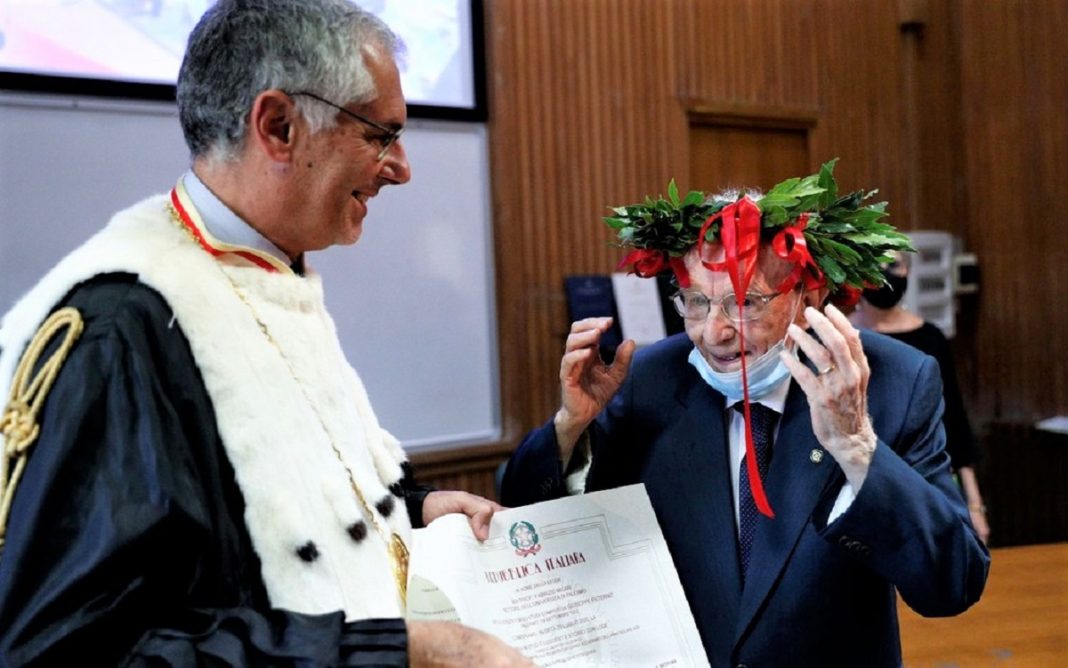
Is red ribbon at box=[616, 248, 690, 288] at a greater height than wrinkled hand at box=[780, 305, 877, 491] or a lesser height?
greater

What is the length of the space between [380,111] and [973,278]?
5.14 metres

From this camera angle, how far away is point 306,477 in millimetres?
1177

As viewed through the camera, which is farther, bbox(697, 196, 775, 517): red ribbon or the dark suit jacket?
bbox(697, 196, 775, 517): red ribbon

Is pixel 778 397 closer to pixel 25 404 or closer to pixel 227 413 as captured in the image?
pixel 227 413

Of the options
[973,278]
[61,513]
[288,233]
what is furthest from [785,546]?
[973,278]

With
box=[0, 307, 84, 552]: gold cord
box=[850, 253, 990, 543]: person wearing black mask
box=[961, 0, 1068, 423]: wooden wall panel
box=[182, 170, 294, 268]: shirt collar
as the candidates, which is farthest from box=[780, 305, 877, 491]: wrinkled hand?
box=[961, 0, 1068, 423]: wooden wall panel

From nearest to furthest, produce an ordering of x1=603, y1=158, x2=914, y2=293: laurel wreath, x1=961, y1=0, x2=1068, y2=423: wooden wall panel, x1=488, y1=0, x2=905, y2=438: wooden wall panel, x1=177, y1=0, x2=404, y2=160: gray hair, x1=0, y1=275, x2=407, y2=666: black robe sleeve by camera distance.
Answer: x1=0, y1=275, x2=407, y2=666: black robe sleeve < x1=177, y1=0, x2=404, y2=160: gray hair < x1=603, y1=158, x2=914, y2=293: laurel wreath < x1=488, y1=0, x2=905, y2=438: wooden wall panel < x1=961, y1=0, x2=1068, y2=423: wooden wall panel

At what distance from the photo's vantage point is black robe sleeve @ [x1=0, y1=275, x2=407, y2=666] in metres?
0.92

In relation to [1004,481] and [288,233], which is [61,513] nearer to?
[288,233]

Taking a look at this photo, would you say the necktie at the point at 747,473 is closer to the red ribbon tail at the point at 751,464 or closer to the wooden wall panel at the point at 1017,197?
the red ribbon tail at the point at 751,464

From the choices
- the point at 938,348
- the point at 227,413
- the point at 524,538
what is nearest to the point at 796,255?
the point at 524,538

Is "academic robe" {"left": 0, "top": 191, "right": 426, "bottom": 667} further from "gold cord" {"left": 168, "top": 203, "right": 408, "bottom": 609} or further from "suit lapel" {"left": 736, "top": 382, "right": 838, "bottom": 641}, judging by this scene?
"suit lapel" {"left": 736, "top": 382, "right": 838, "bottom": 641}

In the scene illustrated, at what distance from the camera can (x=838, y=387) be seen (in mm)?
1341

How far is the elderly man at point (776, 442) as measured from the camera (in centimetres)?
138
